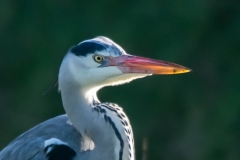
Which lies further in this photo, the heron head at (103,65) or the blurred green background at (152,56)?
the blurred green background at (152,56)

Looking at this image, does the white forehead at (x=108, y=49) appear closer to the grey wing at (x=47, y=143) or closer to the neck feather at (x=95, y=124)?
the neck feather at (x=95, y=124)

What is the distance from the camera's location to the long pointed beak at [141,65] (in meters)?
4.27

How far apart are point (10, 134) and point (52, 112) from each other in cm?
61

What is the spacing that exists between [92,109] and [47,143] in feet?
1.01

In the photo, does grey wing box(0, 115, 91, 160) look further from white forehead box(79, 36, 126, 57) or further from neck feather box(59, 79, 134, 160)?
white forehead box(79, 36, 126, 57)

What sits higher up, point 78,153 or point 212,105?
point 78,153

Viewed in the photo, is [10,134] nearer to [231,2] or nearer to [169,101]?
[169,101]

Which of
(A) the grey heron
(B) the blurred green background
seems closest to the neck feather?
(A) the grey heron

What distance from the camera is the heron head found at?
427 centimetres

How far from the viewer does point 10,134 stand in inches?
398

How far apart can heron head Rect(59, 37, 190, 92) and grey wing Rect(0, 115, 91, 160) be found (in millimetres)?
296

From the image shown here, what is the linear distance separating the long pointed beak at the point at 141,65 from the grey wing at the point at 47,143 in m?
0.47

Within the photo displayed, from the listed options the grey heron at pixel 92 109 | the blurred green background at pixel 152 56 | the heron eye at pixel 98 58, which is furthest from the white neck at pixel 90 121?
the blurred green background at pixel 152 56

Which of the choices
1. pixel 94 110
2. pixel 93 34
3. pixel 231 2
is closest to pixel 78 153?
pixel 94 110
